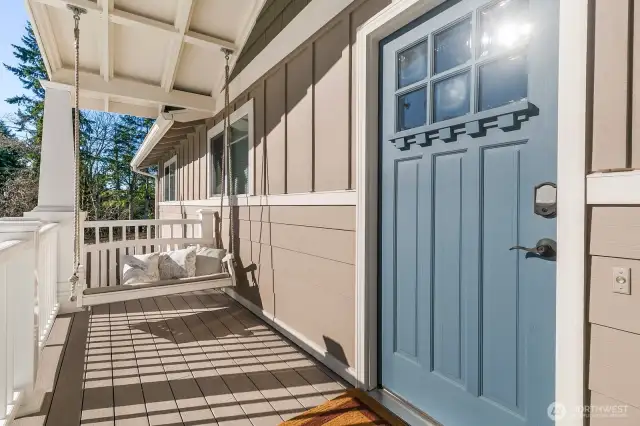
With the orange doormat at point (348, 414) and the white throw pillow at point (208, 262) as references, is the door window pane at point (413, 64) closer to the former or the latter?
the orange doormat at point (348, 414)

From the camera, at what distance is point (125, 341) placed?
9.77 ft

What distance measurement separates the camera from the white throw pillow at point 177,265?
13.1 feet

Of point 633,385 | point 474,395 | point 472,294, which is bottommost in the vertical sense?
point 474,395

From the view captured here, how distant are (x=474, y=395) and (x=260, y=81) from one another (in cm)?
323

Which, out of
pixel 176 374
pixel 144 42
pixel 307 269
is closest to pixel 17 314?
pixel 176 374

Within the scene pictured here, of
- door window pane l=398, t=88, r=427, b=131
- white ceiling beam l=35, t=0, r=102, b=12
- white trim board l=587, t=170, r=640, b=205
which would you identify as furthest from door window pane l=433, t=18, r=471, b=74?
white ceiling beam l=35, t=0, r=102, b=12

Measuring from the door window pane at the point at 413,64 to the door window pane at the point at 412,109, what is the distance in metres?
0.08

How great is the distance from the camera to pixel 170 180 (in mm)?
9445

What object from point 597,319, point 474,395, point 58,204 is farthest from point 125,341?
point 597,319

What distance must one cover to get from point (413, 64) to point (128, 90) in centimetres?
306

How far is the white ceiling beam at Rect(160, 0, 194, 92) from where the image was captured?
287 cm

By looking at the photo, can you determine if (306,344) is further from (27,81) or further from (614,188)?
(27,81)

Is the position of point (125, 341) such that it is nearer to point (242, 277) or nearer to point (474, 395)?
point (242, 277)

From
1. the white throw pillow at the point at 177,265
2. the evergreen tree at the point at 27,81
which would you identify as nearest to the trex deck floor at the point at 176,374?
A: the white throw pillow at the point at 177,265
